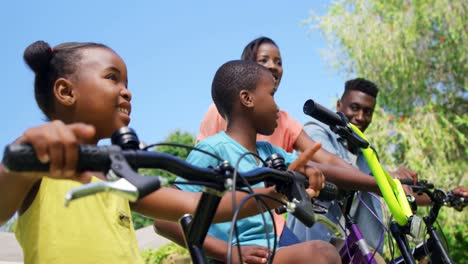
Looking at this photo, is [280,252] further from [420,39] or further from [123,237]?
[420,39]

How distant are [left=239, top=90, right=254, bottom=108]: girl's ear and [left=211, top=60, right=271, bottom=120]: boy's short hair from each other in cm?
2

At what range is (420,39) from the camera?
11.9 meters

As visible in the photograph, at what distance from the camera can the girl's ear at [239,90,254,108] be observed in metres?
2.96

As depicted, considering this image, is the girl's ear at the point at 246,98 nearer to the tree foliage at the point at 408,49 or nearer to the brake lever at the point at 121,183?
the brake lever at the point at 121,183

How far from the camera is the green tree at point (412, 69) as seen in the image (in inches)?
425

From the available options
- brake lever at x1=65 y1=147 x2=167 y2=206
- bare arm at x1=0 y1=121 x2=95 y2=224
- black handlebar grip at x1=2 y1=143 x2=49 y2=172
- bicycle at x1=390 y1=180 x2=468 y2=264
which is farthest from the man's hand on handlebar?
bicycle at x1=390 y1=180 x2=468 y2=264

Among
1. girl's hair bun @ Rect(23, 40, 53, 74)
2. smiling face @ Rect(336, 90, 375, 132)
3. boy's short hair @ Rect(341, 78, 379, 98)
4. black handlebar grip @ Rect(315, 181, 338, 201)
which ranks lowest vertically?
smiling face @ Rect(336, 90, 375, 132)

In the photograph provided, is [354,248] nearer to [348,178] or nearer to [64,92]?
[348,178]

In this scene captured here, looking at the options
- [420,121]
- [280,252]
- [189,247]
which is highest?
[189,247]

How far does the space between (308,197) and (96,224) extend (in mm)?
799

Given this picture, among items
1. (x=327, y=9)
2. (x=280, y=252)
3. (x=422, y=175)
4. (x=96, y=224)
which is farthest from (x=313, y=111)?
(x=327, y=9)

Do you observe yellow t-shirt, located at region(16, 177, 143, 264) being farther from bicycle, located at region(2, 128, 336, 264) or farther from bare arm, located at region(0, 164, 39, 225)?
bicycle, located at region(2, 128, 336, 264)

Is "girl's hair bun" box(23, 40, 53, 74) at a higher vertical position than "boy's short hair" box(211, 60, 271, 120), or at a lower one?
higher

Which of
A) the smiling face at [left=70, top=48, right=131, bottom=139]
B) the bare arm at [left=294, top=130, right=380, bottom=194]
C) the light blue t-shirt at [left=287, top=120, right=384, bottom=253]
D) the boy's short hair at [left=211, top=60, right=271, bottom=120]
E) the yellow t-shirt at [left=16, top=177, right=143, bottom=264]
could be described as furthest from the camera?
the light blue t-shirt at [left=287, top=120, right=384, bottom=253]
